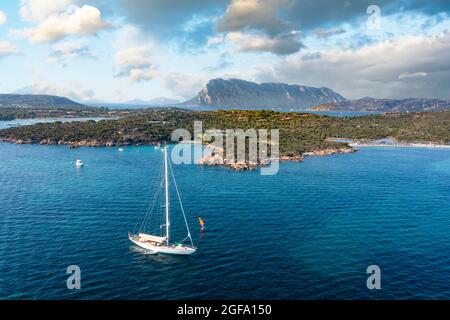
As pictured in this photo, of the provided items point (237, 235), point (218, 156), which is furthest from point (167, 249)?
point (218, 156)

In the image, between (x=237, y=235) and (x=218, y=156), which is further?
(x=218, y=156)

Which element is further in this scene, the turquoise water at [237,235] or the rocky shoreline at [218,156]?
the rocky shoreline at [218,156]

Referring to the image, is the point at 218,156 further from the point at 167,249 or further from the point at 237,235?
the point at 167,249

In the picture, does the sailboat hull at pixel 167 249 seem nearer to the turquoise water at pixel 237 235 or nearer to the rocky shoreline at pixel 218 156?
the turquoise water at pixel 237 235

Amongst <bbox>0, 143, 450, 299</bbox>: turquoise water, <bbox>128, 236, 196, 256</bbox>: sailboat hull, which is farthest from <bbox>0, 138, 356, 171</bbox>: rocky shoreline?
<bbox>128, 236, 196, 256</bbox>: sailboat hull

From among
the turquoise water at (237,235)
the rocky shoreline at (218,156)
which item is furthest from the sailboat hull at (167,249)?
the rocky shoreline at (218,156)

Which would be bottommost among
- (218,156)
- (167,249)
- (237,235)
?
(167,249)

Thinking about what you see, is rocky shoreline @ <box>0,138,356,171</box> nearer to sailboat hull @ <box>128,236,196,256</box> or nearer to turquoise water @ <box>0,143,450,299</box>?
turquoise water @ <box>0,143,450,299</box>

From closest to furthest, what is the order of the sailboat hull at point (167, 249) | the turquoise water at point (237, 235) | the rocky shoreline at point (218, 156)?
the turquoise water at point (237, 235) < the sailboat hull at point (167, 249) < the rocky shoreline at point (218, 156)
